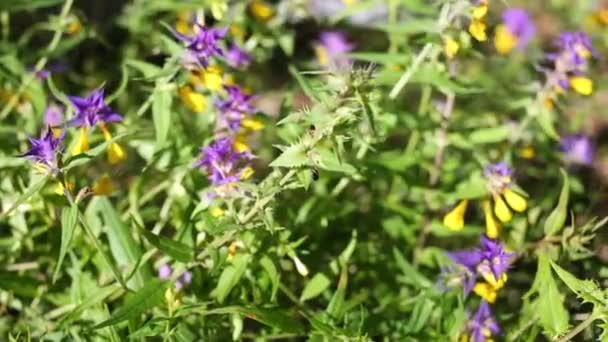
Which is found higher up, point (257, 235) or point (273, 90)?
point (257, 235)

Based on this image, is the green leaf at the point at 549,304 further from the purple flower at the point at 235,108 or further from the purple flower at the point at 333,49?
the purple flower at the point at 333,49

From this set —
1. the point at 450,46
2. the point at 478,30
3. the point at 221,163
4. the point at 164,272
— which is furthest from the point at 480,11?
the point at 164,272

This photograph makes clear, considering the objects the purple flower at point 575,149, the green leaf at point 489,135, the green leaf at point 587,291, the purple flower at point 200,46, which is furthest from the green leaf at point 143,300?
the purple flower at point 575,149

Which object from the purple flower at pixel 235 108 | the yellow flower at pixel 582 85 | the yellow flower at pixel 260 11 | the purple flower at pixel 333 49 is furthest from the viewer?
the purple flower at pixel 333 49

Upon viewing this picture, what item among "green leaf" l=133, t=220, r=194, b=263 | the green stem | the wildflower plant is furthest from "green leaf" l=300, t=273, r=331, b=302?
the green stem

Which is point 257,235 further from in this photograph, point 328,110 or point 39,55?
point 39,55

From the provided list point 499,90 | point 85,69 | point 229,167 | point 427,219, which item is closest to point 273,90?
point 85,69
